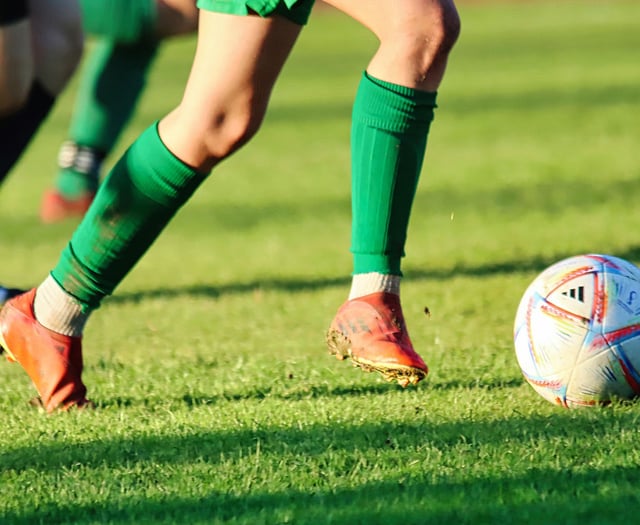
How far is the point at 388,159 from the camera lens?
127 inches

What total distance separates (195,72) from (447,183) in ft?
16.5

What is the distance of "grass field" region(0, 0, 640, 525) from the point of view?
8.34 feet

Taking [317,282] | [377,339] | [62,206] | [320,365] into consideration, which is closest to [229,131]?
[377,339]

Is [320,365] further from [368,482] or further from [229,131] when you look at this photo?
[368,482]

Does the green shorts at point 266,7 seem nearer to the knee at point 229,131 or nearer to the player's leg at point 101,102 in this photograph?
the knee at point 229,131

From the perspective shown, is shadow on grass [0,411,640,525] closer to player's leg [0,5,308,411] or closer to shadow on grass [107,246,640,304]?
player's leg [0,5,308,411]

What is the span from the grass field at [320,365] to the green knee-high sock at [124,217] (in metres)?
0.35

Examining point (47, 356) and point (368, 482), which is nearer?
point (368, 482)

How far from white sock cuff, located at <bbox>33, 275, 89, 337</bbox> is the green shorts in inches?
32.3

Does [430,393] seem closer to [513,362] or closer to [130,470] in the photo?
[513,362]

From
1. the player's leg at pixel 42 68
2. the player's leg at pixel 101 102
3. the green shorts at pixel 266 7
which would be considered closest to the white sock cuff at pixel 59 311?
the green shorts at pixel 266 7

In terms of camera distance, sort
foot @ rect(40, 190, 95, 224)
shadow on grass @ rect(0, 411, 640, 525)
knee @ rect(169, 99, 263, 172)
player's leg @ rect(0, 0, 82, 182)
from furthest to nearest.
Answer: foot @ rect(40, 190, 95, 224)
player's leg @ rect(0, 0, 82, 182)
knee @ rect(169, 99, 263, 172)
shadow on grass @ rect(0, 411, 640, 525)

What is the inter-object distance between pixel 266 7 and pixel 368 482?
117 cm

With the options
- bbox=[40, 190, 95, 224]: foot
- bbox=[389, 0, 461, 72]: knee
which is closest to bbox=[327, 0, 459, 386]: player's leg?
bbox=[389, 0, 461, 72]: knee
